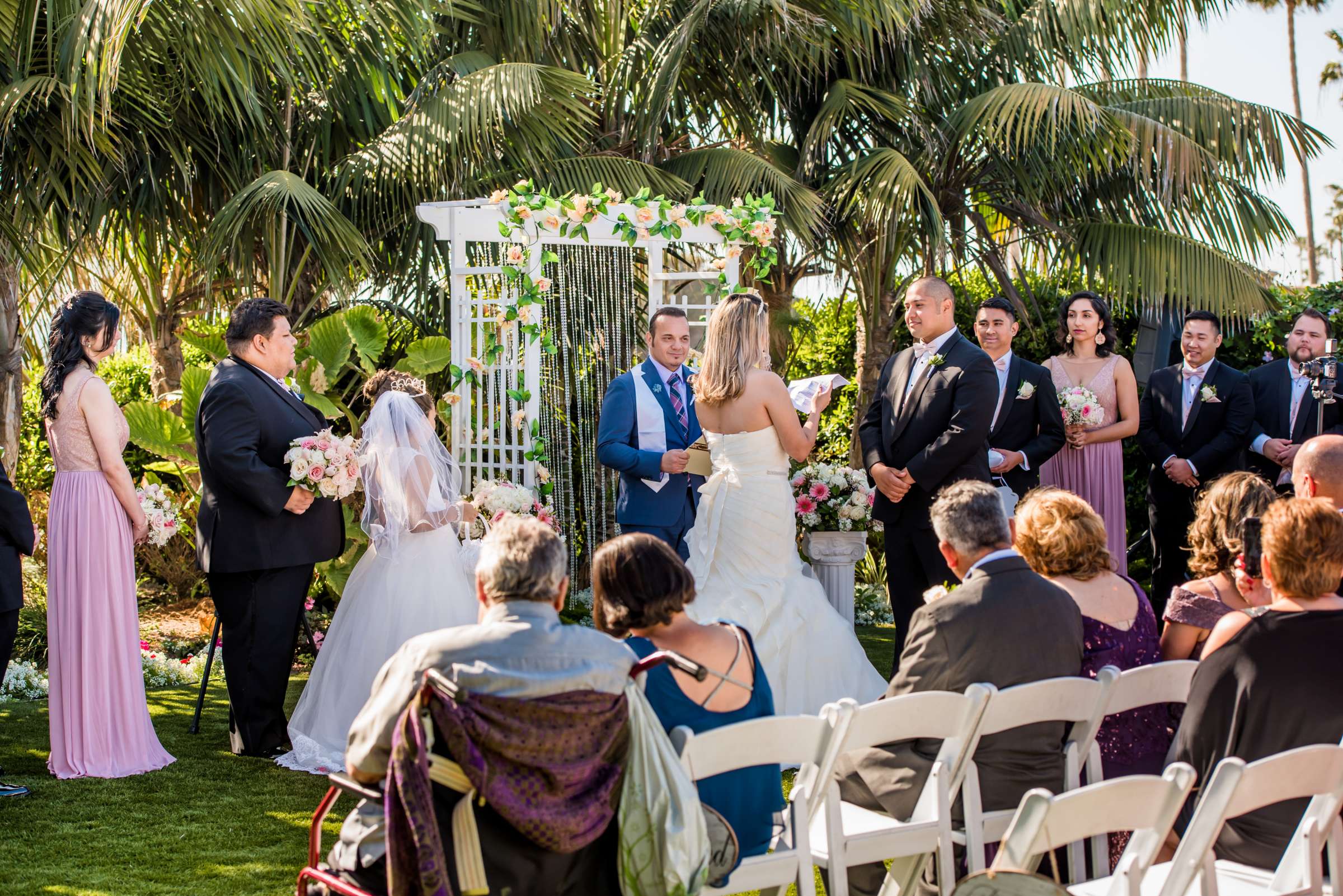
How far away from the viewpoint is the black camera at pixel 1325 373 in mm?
6383

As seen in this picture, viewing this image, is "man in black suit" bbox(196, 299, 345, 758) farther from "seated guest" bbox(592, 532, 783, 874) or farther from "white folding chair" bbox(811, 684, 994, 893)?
"white folding chair" bbox(811, 684, 994, 893)

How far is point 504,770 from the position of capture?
236cm

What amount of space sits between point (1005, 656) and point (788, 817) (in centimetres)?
68

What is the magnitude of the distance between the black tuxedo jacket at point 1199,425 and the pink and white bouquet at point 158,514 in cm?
486

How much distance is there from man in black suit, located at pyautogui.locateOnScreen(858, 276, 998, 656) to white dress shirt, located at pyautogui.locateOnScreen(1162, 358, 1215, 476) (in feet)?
5.82

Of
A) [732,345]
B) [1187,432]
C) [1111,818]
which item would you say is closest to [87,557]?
[732,345]

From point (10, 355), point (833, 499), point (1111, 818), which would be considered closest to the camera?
point (1111, 818)

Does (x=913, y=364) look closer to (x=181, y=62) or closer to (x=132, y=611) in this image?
(x=132, y=611)

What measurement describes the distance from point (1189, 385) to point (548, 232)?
357 cm

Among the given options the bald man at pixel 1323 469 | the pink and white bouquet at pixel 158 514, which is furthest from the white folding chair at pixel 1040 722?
the pink and white bouquet at pixel 158 514

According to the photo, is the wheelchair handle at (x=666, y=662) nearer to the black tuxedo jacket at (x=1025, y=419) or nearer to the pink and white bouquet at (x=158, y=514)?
the pink and white bouquet at (x=158, y=514)

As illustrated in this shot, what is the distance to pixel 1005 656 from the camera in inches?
122

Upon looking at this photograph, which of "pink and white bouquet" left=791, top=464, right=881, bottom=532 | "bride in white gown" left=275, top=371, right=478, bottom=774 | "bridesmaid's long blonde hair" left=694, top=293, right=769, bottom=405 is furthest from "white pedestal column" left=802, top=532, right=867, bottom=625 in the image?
"bride in white gown" left=275, top=371, right=478, bottom=774

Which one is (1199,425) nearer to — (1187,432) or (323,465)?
(1187,432)
